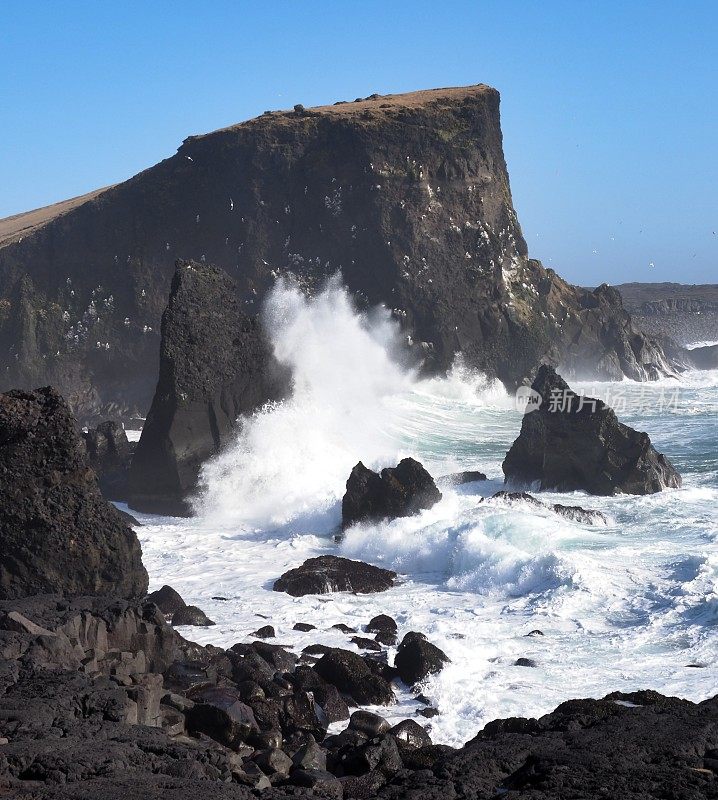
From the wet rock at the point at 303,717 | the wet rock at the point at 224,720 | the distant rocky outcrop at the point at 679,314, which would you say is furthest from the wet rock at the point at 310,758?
the distant rocky outcrop at the point at 679,314

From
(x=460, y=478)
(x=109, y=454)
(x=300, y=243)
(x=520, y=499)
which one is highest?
(x=300, y=243)

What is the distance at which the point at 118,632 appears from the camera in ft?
43.2

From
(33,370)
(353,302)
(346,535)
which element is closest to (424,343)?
(353,302)

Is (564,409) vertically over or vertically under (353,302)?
under

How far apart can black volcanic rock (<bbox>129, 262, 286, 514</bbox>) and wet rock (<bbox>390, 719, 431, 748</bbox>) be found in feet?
48.8

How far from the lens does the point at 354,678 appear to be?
13.2 metres

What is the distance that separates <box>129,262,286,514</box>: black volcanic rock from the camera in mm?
26344

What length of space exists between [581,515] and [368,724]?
37.6 ft

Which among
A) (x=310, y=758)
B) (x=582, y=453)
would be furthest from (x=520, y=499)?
(x=310, y=758)

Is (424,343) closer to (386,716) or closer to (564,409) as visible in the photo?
(564,409)

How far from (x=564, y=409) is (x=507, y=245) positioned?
88.0 feet

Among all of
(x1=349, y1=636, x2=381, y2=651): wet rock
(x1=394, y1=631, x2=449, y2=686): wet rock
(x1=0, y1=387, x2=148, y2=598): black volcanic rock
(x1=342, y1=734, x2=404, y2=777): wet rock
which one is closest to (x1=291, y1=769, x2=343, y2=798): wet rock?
(x1=342, y1=734, x2=404, y2=777): wet rock

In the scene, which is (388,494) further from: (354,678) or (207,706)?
(207,706)

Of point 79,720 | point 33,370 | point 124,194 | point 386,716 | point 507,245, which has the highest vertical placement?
point 124,194
